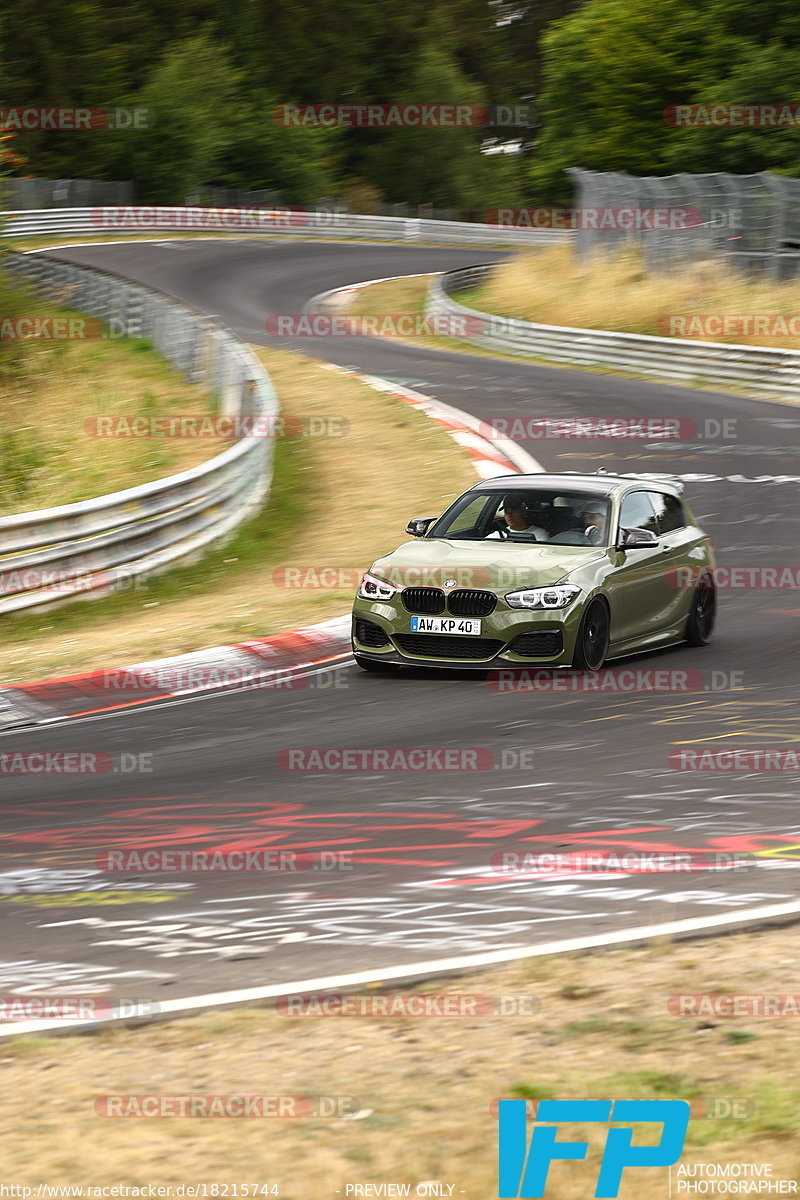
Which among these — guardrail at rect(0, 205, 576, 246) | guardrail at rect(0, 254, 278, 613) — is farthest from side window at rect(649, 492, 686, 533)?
guardrail at rect(0, 205, 576, 246)

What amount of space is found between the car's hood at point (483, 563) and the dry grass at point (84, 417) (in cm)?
705

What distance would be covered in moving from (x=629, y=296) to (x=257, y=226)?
80.9 ft

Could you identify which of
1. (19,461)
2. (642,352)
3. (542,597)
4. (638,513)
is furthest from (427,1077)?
(642,352)

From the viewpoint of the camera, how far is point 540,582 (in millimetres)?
11633

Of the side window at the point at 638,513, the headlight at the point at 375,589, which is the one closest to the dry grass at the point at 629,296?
the side window at the point at 638,513

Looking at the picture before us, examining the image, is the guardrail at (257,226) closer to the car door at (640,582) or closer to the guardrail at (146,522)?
→ the guardrail at (146,522)

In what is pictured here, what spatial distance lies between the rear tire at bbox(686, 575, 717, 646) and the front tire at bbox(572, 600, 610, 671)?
52.7 inches

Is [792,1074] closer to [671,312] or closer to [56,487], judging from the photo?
[56,487]

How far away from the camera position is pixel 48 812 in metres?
8.37

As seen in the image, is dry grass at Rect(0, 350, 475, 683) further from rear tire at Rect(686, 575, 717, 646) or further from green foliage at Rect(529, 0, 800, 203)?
green foliage at Rect(529, 0, 800, 203)

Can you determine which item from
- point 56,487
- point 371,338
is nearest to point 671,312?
point 371,338

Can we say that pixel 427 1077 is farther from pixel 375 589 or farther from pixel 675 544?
pixel 675 544

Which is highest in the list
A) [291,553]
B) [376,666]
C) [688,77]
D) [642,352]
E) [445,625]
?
[688,77]

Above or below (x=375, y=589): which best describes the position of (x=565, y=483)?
above
